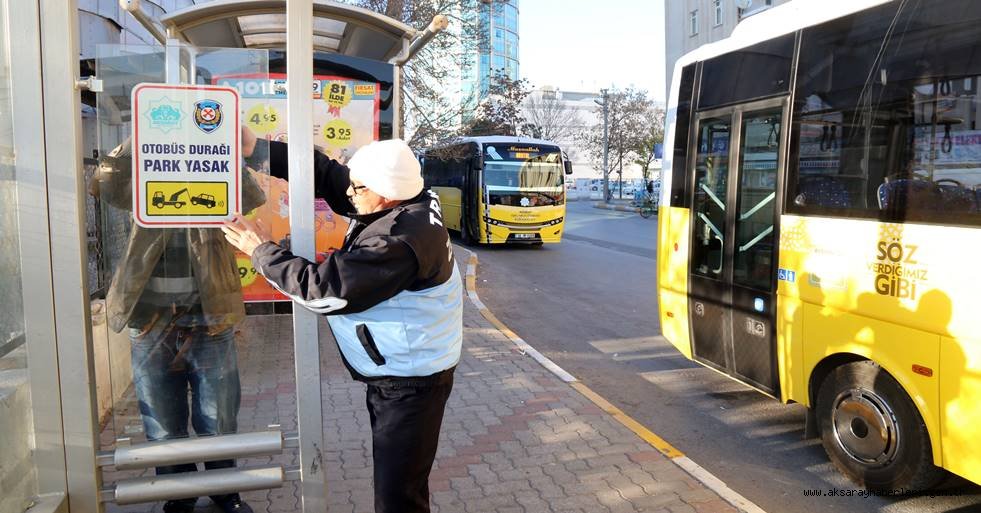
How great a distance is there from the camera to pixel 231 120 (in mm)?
2924

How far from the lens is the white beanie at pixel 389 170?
2.87 meters

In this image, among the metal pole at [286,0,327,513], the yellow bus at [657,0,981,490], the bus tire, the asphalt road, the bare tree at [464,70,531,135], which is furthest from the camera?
the bare tree at [464,70,531,135]

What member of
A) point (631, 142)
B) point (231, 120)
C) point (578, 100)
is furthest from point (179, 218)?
point (578, 100)

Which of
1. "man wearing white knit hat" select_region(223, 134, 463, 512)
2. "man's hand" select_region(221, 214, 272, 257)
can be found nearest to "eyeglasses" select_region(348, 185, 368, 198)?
"man wearing white knit hat" select_region(223, 134, 463, 512)

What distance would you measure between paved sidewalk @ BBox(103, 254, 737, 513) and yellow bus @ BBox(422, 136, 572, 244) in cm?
1340

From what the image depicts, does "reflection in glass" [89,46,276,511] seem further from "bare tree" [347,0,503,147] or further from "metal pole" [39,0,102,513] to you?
Result: "bare tree" [347,0,503,147]

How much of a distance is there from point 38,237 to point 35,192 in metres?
0.16

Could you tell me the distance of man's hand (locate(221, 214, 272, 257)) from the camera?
9.23 feet

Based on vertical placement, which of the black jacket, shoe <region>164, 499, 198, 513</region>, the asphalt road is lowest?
the asphalt road

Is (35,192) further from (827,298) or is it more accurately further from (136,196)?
(827,298)

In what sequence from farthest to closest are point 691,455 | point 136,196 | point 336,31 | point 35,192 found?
point 336,31
point 691,455
point 136,196
point 35,192

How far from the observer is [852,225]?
15.5 feet

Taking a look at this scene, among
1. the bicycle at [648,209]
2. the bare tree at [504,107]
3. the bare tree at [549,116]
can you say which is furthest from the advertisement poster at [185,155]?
the bare tree at [549,116]

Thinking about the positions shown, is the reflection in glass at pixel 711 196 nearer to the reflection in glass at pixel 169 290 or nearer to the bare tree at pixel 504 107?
the reflection in glass at pixel 169 290
